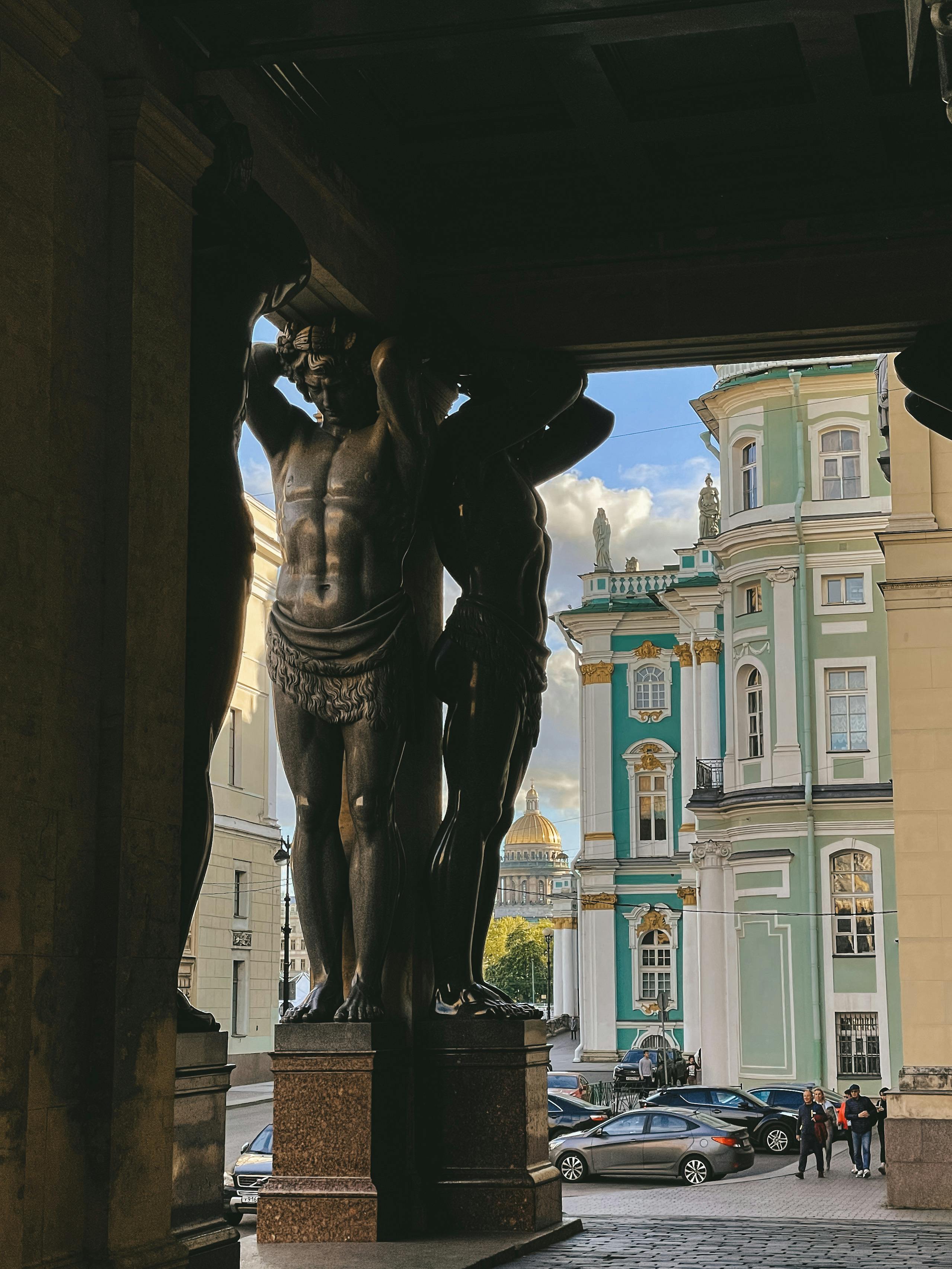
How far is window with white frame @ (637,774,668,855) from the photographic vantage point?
204 feet

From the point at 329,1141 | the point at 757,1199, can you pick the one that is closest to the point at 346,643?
the point at 329,1141

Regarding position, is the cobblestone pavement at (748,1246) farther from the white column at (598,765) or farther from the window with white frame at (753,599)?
the white column at (598,765)

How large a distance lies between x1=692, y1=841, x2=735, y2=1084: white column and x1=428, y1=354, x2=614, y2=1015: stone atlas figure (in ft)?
113

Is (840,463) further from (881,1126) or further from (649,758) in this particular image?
(649,758)

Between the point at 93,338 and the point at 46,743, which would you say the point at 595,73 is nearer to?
the point at 93,338

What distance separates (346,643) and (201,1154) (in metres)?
3.26

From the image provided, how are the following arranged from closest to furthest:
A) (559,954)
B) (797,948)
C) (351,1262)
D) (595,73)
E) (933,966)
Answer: (351,1262)
(595,73)
(933,966)
(797,948)
(559,954)

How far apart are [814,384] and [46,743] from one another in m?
40.9

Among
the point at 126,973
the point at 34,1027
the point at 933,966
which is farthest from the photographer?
the point at 933,966

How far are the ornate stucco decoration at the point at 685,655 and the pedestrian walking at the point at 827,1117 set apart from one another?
73.6 feet

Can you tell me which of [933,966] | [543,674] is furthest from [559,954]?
[543,674]

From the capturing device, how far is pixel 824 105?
9.33 m

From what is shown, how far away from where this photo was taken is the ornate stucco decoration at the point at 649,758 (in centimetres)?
6250

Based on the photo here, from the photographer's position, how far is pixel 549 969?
134 m
